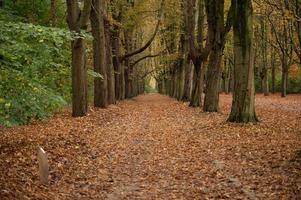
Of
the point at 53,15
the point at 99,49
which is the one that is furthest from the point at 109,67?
the point at 53,15

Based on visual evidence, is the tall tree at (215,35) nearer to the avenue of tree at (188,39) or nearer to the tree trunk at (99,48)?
the avenue of tree at (188,39)

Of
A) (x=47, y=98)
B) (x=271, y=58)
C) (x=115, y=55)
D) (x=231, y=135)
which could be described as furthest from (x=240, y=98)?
(x=271, y=58)

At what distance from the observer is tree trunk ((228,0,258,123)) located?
16.2m

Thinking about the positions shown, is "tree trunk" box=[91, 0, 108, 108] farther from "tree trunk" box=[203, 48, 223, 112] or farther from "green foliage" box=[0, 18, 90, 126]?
"green foliage" box=[0, 18, 90, 126]

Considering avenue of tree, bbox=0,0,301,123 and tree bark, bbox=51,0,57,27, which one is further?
tree bark, bbox=51,0,57,27

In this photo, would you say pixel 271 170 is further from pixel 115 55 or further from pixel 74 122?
pixel 115 55

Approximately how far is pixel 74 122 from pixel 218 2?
347 inches

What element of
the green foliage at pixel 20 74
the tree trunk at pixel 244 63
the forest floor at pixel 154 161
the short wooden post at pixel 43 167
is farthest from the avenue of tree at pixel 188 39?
the short wooden post at pixel 43 167

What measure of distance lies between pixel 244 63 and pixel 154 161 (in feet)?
21.2

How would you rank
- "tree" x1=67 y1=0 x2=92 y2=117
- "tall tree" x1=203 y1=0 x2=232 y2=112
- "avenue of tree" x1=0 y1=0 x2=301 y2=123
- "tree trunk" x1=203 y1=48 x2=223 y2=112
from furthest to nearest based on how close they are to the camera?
"tree trunk" x1=203 y1=48 x2=223 y2=112 → "tall tree" x1=203 y1=0 x2=232 y2=112 → "tree" x1=67 y1=0 x2=92 y2=117 → "avenue of tree" x1=0 y1=0 x2=301 y2=123

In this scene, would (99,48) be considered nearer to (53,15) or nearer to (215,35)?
(53,15)

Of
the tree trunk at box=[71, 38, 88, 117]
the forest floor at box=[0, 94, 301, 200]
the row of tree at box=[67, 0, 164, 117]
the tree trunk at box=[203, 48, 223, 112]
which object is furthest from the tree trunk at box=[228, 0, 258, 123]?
the tree trunk at box=[71, 38, 88, 117]

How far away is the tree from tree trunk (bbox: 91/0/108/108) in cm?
504

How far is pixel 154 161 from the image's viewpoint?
11.4 meters
